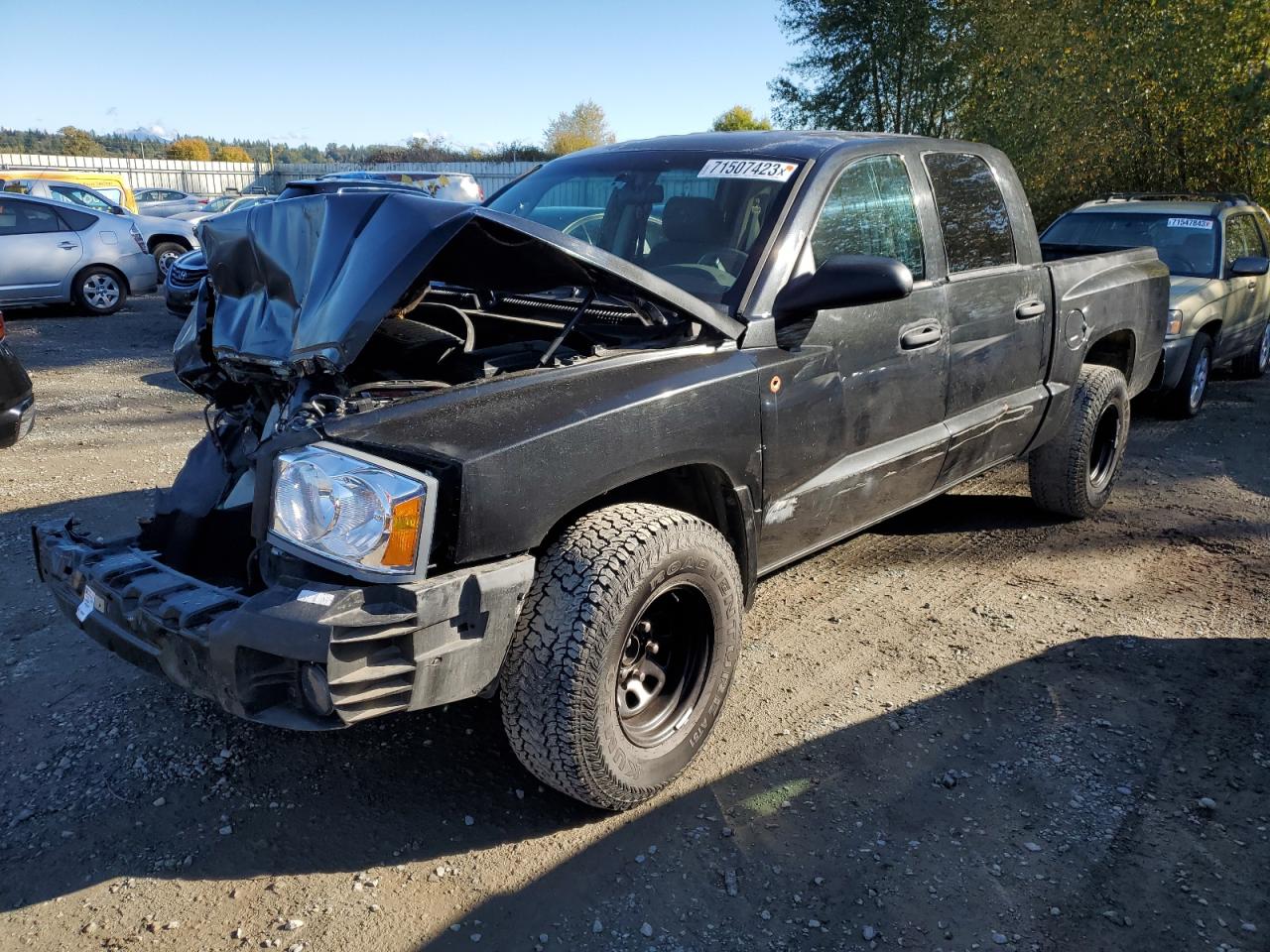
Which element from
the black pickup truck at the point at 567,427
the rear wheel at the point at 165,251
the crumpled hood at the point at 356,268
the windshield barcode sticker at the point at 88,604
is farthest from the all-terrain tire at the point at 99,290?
the windshield barcode sticker at the point at 88,604

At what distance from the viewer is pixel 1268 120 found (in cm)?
1073

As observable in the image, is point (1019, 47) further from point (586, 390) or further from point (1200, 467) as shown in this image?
point (586, 390)

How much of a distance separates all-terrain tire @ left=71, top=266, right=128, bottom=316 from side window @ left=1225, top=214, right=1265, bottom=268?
12414 mm

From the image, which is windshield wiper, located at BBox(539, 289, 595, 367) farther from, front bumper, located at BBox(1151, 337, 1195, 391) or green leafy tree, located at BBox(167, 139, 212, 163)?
green leafy tree, located at BBox(167, 139, 212, 163)

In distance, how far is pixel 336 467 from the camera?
2.38 metres

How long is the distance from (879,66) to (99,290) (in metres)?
14.5

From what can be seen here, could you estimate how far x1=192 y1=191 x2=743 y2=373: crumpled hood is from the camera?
2.68 metres

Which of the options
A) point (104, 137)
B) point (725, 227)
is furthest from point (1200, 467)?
point (104, 137)

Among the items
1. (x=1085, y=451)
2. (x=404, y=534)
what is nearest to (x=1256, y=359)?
(x=1085, y=451)

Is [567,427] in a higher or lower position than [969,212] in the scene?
lower

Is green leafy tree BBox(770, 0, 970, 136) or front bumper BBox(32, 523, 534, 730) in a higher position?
green leafy tree BBox(770, 0, 970, 136)

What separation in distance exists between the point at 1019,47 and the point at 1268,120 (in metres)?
3.72

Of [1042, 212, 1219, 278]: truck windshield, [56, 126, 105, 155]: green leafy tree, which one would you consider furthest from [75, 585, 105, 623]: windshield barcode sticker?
[56, 126, 105, 155]: green leafy tree

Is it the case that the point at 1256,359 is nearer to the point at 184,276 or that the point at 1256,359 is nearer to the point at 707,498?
the point at 707,498
